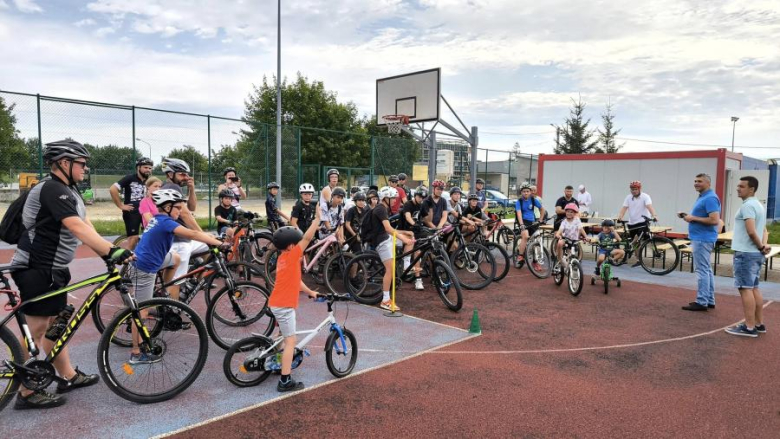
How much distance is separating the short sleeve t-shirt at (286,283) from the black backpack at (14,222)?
6.14ft

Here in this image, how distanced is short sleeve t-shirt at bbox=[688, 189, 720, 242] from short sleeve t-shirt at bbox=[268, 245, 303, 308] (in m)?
5.70

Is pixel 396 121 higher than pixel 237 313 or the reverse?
higher

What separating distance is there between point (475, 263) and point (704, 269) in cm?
329

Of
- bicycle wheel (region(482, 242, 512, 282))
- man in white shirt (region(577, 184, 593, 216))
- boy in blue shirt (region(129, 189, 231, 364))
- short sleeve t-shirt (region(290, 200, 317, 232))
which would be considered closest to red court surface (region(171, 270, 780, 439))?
boy in blue shirt (region(129, 189, 231, 364))

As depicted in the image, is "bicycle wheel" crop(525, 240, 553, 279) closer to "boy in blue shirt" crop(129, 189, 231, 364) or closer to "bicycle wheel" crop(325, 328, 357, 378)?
"bicycle wheel" crop(325, 328, 357, 378)

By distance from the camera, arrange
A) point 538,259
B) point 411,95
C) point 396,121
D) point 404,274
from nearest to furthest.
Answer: point 404,274 < point 538,259 < point 411,95 < point 396,121

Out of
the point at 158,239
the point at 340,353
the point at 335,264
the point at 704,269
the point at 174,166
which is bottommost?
the point at 340,353

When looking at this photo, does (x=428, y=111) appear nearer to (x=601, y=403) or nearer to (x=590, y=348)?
(x=590, y=348)

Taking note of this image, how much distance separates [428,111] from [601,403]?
13.2 m

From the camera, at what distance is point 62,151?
3607mm

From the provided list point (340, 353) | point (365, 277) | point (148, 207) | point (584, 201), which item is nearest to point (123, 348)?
point (340, 353)

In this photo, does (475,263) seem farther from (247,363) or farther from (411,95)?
(411,95)

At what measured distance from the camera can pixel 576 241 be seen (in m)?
8.64

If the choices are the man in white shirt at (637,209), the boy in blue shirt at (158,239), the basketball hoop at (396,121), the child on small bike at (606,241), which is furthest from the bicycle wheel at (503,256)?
the basketball hoop at (396,121)
